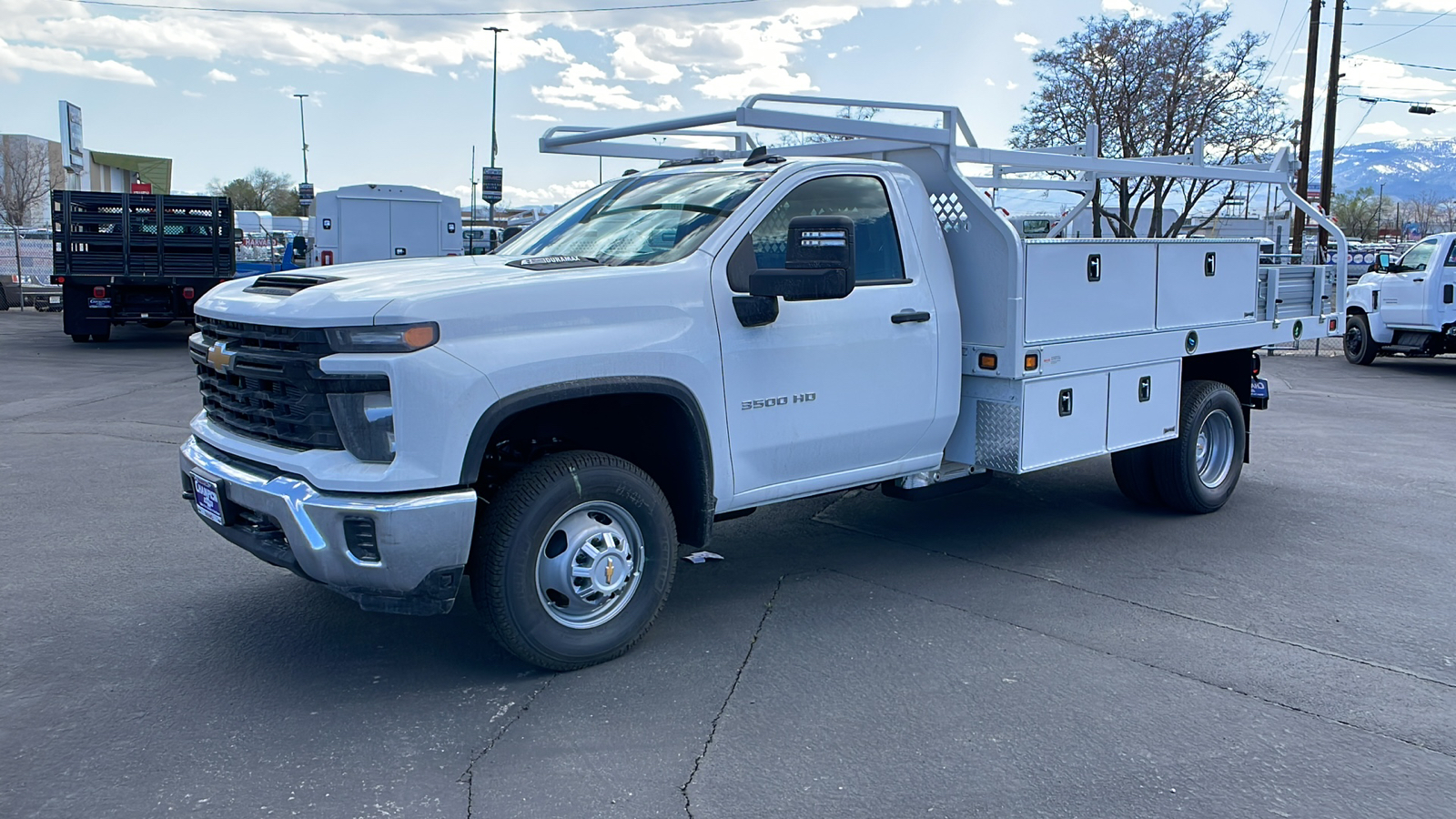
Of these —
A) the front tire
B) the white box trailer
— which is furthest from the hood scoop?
the white box trailer

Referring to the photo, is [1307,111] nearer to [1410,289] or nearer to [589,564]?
[1410,289]

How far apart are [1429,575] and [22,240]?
3121cm

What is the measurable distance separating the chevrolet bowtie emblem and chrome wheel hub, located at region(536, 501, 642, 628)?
1.44 metres

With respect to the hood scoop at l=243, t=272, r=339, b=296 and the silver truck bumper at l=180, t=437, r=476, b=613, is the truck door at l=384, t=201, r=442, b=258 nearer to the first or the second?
the hood scoop at l=243, t=272, r=339, b=296

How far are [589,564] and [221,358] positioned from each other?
1685mm

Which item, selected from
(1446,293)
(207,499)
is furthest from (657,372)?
(1446,293)

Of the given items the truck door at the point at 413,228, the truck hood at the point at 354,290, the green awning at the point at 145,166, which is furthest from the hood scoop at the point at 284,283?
the green awning at the point at 145,166

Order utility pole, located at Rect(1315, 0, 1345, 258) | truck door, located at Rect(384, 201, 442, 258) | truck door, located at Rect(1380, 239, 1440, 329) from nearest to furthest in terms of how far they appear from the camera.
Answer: truck door, located at Rect(1380, 239, 1440, 329)
truck door, located at Rect(384, 201, 442, 258)
utility pole, located at Rect(1315, 0, 1345, 258)

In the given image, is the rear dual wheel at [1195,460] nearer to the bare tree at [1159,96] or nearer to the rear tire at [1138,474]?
the rear tire at [1138,474]

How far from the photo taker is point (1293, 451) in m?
9.90

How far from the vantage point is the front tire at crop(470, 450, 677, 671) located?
436cm

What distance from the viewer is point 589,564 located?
15.1 feet

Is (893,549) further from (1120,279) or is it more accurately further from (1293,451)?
(1293,451)

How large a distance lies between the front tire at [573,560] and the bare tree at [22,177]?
182ft
